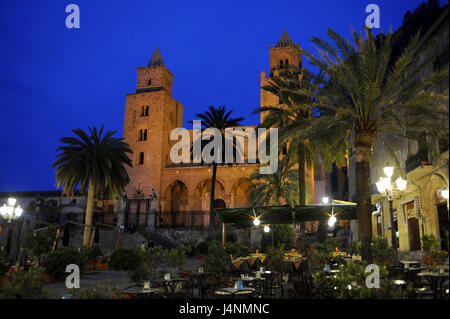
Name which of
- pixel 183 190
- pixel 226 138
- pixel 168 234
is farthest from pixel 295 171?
pixel 183 190

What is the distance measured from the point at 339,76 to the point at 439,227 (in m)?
9.20

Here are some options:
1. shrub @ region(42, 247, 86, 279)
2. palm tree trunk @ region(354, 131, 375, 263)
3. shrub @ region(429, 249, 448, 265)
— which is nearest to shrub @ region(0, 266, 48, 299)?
shrub @ region(429, 249, 448, 265)

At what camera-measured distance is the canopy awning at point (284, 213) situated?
14.0 metres

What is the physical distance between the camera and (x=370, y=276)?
741cm

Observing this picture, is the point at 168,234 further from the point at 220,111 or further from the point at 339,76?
the point at 339,76

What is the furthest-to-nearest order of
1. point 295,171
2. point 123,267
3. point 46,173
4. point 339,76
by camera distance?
point 46,173 < point 295,171 < point 123,267 < point 339,76

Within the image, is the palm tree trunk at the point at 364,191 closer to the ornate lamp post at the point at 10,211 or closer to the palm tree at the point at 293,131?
the palm tree at the point at 293,131

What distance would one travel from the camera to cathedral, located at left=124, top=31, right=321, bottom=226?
139 ft

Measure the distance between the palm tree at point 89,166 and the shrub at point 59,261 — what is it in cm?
1055

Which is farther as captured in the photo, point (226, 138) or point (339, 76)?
point (226, 138)

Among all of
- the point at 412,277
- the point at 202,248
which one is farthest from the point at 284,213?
the point at 202,248

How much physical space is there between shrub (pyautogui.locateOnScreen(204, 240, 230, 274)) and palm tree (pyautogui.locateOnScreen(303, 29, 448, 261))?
461 cm

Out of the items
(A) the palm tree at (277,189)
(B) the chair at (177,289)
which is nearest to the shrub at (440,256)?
(B) the chair at (177,289)

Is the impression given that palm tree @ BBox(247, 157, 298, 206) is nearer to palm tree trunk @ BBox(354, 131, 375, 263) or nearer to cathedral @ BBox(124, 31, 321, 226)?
cathedral @ BBox(124, 31, 321, 226)
